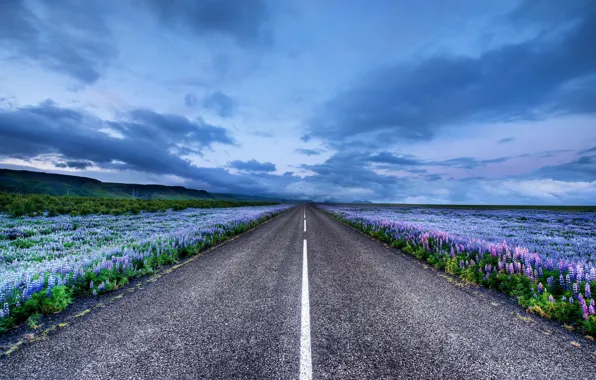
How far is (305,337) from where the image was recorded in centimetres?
418

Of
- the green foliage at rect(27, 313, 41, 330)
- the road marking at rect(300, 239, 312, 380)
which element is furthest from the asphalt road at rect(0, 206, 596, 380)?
the green foliage at rect(27, 313, 41, 330)

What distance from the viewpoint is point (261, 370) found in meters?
3.28

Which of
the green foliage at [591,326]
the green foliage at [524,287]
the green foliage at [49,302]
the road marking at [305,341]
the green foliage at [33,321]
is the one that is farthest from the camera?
the green foliage at [49,302]

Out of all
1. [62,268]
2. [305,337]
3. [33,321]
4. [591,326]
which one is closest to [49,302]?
[33,321]

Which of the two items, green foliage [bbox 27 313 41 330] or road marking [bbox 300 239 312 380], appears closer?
road marking [bbox 300 239 312 380]

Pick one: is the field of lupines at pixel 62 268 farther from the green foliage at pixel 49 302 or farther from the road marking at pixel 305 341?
the road marking at pixel 305 341

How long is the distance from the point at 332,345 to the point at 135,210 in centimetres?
3915

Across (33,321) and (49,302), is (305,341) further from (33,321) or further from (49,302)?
(49,302)

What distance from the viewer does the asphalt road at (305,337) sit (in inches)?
131

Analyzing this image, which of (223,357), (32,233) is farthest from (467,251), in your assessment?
(32,233)

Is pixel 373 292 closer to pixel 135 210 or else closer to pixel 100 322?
pixel 100 322

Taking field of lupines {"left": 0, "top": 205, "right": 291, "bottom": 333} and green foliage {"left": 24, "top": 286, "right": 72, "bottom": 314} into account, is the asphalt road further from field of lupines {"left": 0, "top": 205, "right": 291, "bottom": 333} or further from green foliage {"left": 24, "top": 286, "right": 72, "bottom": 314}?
field of lupines {"left": 0, "top": 205, "right": 291, "bottom": 333}

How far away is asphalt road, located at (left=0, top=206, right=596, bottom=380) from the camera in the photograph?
3336mm

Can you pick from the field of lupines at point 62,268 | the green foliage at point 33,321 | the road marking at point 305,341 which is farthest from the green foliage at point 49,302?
the road marking at point 305,341
